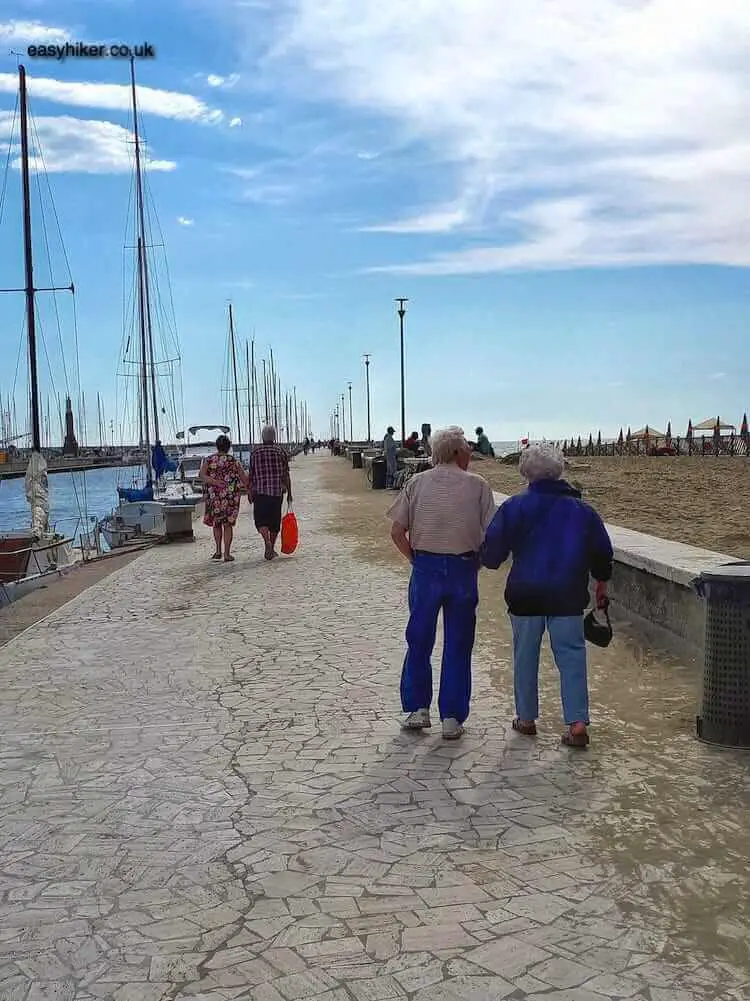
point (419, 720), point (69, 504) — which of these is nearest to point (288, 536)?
point (419, 720)

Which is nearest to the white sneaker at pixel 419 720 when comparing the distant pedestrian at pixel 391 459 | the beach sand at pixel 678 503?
the beach sand at pixel 678 503

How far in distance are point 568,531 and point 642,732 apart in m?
1.33

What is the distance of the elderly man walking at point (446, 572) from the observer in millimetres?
5805

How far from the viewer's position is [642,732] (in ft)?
19.1

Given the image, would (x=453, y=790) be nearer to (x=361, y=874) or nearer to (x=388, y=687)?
(x=361, y=874)

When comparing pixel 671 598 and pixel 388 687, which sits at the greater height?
pixel 671 598

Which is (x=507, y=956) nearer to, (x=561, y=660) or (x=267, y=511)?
(x=561, y=660)

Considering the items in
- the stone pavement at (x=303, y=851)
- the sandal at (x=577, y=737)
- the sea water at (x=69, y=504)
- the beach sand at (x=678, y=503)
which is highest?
the beach sand at (x=678, y=503)

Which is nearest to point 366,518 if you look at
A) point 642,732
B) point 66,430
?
point 642,732

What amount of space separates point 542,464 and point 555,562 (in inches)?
22.0

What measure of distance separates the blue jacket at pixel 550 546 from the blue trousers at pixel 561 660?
0.25ft

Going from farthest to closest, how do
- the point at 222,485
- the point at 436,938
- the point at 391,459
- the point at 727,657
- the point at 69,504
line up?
the point at 69,504 → the point at 391,459 → the point at 222,485 → the point at 727,657 → the point at 436,938

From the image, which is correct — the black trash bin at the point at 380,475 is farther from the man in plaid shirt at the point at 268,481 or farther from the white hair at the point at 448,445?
the white hair at the point at 448,445

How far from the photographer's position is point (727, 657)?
542 cm
